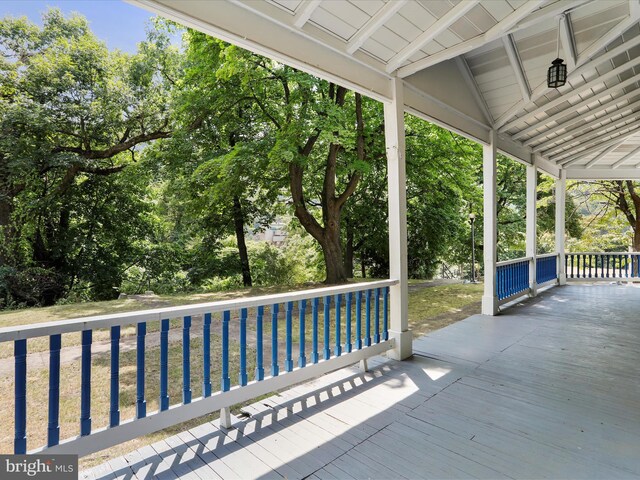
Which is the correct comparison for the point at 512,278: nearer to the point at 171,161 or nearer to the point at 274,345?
the point at 274,345

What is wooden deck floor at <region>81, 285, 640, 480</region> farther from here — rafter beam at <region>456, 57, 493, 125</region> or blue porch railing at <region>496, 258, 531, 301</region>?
rafter beam at <region>456, 57, 493, 125</region>

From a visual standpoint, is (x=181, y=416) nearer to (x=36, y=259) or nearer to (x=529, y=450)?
(x=529, y=450)

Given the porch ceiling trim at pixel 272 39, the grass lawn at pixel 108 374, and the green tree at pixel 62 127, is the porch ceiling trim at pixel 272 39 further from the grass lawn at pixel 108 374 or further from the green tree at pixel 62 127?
the green tree at pixel 62 127

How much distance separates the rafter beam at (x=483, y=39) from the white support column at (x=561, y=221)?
22.2ft

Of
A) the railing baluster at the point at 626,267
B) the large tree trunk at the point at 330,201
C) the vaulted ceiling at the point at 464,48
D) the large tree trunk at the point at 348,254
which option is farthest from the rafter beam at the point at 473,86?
the large tree trunk at the point at 348,254

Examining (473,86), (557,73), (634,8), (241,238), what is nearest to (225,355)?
(557,73)

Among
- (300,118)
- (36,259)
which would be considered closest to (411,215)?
(300,118)

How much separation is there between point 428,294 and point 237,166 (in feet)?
17.7

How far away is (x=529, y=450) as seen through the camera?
6.53ft

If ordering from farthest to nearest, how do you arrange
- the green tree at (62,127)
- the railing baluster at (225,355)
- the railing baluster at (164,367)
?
the green tree at (62,127)
the railing baluster at (225,355)
the railing baluster at (164,367)

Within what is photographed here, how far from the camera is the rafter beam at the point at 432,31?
2.61 m

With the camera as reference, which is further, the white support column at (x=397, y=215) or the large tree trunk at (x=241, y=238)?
the large tree trunk at (x=241, y=238)

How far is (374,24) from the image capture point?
105 inches

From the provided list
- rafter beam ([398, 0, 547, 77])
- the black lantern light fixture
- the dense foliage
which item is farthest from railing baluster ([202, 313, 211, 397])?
the dense foliage
